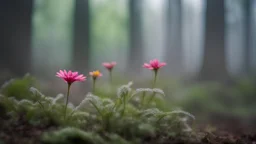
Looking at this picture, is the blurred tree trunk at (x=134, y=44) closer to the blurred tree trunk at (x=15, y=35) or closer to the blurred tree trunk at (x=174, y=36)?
the blurred tree trunk at (x=174, y=36)

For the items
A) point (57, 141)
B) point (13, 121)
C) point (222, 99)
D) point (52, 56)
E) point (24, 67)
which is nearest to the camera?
point (57, 141)

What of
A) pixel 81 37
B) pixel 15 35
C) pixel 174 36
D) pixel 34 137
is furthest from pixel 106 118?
pixel 174 36

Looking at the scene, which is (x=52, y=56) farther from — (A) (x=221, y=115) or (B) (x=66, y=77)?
(B) (x=66, y=77)

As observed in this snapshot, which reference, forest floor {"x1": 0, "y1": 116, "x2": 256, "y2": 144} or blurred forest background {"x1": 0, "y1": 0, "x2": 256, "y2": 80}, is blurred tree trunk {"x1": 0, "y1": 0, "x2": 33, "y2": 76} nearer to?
blurred forest background {"x1": 0, "y1": 0, "x2": 256, "y2": 80}

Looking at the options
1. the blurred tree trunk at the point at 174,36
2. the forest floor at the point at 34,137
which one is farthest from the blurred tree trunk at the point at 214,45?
the blurred tree trunk at the point at 174,36

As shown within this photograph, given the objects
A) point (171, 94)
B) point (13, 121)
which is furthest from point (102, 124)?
point (171, 94)

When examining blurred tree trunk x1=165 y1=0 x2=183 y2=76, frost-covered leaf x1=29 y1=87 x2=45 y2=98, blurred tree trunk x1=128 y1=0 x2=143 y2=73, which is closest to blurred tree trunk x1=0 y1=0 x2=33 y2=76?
frost-covered leaf x1=29 y1=87 x2=45 y2=98

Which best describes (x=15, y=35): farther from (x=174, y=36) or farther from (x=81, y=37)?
(x=174, y=36)
